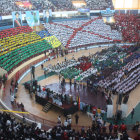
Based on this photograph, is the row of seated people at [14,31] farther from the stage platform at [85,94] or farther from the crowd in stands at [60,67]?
the stage platform at [85,94]

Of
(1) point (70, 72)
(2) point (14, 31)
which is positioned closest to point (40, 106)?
(1) point (70, 72)

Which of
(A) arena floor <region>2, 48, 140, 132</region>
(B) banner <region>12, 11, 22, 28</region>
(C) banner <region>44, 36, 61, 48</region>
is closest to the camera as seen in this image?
(A) arena floor <region>2, 48, 140, 132</region>

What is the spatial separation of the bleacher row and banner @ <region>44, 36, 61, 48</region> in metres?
0.89

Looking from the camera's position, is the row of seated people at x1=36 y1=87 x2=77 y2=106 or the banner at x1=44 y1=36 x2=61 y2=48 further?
the banner at x1=44 y1=36 x2=61 y2=48

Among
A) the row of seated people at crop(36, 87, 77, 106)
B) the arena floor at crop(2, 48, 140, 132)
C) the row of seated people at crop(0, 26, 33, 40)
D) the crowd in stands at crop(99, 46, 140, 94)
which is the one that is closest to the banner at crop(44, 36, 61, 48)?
the row of seated people at crop(0, 26, 33, 40)

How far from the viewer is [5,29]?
4406 centimetres

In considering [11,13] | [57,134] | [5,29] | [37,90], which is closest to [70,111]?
[37,90]

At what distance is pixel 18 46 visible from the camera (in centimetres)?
3938

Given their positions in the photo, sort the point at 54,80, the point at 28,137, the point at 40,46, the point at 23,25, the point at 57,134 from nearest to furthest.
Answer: the point at 28,137, the point at 57,134, the point at 54,80, the point at 40,46, the point at 23,25

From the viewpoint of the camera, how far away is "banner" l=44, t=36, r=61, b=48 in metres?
45.3

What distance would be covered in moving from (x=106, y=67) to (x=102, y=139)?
64.4 feet

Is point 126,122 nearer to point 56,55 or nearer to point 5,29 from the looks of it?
point 56,55

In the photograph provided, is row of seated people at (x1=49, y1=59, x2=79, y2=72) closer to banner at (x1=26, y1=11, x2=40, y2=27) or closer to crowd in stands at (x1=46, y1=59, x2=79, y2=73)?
crowd in stands at (x1=46, y1=59, x2=79, y2=73)

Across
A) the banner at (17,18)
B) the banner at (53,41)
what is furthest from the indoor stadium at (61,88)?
the banner at (53,41)
